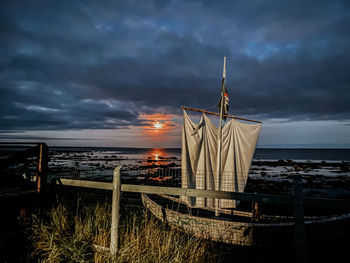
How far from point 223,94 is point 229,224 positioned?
5.66m

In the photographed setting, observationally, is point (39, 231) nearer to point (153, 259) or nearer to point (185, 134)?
point (153, 259)

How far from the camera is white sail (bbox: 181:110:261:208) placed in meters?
9.17

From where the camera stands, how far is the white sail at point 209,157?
9172mm

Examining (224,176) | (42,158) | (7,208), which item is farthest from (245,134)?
(7,208)

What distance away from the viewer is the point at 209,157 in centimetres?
948

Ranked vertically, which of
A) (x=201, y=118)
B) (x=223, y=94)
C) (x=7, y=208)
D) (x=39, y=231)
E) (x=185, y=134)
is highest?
(x=223, y=94)

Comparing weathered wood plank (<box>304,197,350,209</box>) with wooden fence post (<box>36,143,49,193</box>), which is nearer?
weathered wood plank (<box>304,197,350,209</box>)

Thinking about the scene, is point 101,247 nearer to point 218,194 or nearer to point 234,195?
point 218,194

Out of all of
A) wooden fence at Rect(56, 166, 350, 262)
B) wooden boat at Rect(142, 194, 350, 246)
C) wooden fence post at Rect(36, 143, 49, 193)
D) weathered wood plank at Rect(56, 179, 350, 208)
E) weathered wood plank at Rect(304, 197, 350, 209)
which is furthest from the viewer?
wooden boat at Rect(142, 194, 350, 246)

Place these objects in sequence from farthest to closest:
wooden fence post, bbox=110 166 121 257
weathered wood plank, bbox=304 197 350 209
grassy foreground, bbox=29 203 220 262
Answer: wooden fence post, bbox=110 166 121 257
grassy foreground, bbox=29 203 220 262
weathered wood plank, bbox=304 197 350 209

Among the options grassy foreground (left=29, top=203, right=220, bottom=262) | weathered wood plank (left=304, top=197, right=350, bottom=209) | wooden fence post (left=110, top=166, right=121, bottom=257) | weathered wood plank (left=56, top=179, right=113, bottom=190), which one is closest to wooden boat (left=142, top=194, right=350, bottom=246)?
grassy foreground (left=29, top=203, right=220, bottom=262)

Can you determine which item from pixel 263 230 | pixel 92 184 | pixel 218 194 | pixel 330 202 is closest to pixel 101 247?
pixel 92 184

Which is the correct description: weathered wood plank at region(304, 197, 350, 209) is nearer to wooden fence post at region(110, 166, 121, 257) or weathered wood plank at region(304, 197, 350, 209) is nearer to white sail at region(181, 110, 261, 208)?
wooden fence post at region(110, 166, 121, 257)

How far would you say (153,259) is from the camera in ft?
11.5
